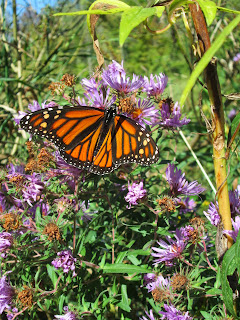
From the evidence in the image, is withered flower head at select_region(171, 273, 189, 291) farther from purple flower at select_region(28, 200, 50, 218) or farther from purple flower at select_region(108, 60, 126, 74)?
purple flower at select_region(108, 60, 126, 74)

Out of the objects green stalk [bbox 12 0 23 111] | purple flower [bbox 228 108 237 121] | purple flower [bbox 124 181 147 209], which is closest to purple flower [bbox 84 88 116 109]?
purple flower [bbox 124 181 147 209]

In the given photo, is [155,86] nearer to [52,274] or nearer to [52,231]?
[52,231]

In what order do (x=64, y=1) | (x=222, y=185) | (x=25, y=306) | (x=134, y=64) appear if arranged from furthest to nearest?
(x=134, y=64)
(x=64, y=1)
(x=25, y=306)
(x=222, y=185)

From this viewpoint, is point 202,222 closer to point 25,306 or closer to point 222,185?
point 222,185

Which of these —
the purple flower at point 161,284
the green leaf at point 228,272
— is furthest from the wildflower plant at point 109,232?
the green leaf at point 228,272

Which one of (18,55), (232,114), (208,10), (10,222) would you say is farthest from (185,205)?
(18,55)

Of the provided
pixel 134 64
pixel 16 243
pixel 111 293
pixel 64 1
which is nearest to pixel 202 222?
pixel 111 293
